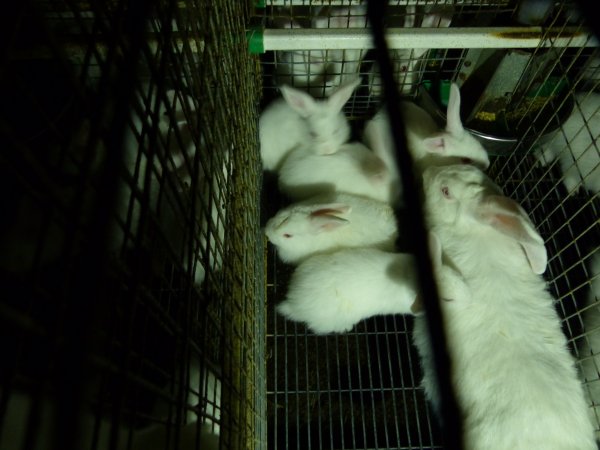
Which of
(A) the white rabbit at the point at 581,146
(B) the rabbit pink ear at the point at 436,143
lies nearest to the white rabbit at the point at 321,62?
(B) the rabbit pink ear at the point at 436,143

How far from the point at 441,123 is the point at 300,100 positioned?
0.84 m

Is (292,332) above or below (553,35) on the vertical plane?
below

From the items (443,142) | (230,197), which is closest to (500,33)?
(443,142)

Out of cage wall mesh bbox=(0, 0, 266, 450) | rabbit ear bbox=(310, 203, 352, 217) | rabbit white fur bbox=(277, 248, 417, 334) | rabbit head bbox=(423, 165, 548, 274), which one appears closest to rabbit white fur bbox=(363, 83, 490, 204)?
rabbit head bbox=(423, 165, 548, 274)

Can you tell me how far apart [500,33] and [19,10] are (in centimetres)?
187

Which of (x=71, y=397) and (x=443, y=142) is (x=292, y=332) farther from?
(x=71, y=397)

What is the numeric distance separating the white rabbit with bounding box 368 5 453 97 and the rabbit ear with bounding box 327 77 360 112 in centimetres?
19

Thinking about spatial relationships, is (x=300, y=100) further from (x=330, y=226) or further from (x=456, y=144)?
(x=456, y=144)

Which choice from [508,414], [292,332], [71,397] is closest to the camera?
[71,397]

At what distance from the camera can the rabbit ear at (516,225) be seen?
67.7 inches

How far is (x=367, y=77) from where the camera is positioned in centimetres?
262

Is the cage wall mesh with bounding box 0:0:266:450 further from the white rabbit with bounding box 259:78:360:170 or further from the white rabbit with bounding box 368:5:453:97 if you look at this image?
the white rabbit with bounding box 368:5:453:97

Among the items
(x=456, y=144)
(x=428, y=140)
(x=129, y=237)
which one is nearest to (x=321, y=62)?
(x=428, y=140)

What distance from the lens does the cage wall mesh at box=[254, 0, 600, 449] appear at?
1.92 metres
